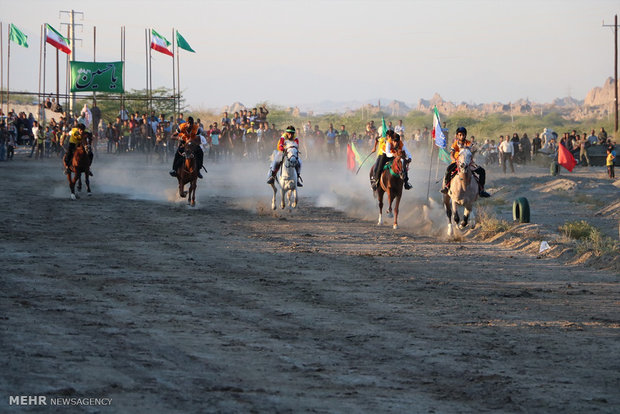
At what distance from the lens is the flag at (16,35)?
49.9 meters

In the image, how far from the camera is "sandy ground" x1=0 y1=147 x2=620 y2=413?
758 cm

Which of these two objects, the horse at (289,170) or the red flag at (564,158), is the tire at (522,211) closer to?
the horse at (289,170)

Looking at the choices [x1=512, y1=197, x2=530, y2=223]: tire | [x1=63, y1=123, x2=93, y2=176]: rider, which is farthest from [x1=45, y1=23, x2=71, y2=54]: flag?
[x1=512, y1=197, x2=530, y2=223]: tire

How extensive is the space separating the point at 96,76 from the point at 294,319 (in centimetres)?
3583

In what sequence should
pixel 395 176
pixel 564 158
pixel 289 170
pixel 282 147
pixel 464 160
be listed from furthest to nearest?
pixel 564 158
pixel 289 170
pixel 282 147
pixel 395 176
pixel 464 160

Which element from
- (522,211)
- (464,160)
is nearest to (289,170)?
(464,160)

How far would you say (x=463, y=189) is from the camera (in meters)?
18.6

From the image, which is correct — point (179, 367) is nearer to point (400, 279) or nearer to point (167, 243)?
point (400, 279)

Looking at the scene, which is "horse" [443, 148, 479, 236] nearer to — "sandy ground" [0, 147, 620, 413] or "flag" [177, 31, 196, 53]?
"sandy ground" [0, 147, 620, 413]

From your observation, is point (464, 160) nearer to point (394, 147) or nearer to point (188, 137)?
point (394, 147)

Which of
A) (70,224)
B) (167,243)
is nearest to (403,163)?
(167,243)

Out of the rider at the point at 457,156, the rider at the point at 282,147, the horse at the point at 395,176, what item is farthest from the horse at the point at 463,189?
the rider at the point at 282,147

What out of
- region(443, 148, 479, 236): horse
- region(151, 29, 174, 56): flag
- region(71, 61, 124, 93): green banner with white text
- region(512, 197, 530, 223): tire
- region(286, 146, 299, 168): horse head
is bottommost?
region(512, 197, 530, 223): tire

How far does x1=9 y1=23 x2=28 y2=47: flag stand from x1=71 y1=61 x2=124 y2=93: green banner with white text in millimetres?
7960
